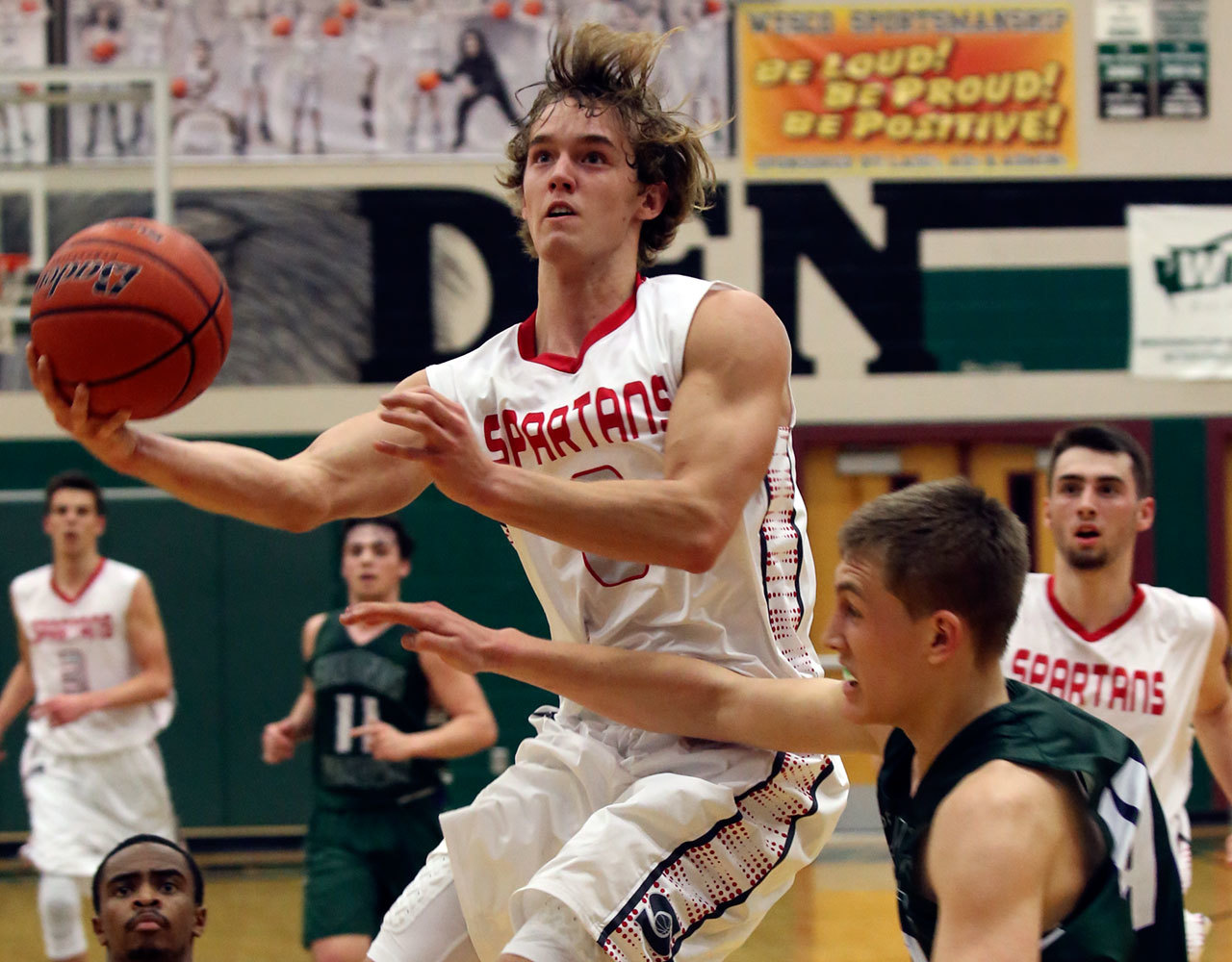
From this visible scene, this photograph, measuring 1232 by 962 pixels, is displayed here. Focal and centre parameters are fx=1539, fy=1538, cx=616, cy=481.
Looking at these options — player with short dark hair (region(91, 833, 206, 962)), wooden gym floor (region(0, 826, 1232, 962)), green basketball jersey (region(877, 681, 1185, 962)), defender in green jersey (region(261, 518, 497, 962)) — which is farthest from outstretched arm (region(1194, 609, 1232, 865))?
player with short dark hair (region(91, 833, 206, 962))

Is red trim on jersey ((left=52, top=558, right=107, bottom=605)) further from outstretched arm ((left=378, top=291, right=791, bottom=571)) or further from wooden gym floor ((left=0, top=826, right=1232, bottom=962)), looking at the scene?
outstretched arm ((left=378, top=291, right=791, bottom=571))

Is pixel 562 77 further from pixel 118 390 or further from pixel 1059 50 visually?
pixel 1059 50

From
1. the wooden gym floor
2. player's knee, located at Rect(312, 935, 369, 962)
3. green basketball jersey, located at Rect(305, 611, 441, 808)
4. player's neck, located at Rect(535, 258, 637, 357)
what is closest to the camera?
player's neck, located at Rect(535, 258, 637, 357)

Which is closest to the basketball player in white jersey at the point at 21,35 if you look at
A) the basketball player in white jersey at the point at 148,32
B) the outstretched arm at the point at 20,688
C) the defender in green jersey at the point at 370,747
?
the basketball player in white jersey at the point at 148,32

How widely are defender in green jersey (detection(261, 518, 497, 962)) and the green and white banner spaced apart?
5.50 meters

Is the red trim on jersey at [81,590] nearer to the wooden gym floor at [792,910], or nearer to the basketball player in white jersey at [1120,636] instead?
the wooden gym floor at [792,910]

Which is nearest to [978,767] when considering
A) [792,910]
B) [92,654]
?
[92,654]

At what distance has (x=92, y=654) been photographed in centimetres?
646

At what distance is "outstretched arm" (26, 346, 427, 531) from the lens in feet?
8.57

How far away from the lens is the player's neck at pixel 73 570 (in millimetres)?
6516

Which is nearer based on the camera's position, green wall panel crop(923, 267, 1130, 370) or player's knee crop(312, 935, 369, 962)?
player's knee crop(312, 935, 369, 962)

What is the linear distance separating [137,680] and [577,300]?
4022mm

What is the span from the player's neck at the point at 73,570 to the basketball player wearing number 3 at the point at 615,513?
3935 millimetres

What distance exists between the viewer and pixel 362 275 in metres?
8.87
